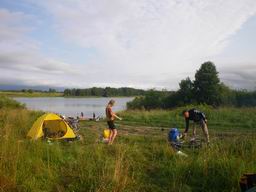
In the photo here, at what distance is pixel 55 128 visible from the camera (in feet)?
45.2

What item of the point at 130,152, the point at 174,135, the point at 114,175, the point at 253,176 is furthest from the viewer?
the point at 174,135

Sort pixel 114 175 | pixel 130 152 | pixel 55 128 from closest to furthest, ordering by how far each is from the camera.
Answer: pixel 114 175
pixel 130 152
pixel 55 128

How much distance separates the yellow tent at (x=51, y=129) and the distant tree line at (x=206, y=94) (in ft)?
112

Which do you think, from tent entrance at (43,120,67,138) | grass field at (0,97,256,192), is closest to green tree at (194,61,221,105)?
tent entrance at (43,120,67,138)

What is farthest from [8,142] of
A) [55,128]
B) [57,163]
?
[55,128]

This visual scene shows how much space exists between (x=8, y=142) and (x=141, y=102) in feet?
150

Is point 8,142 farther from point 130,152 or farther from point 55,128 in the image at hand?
point 55,128

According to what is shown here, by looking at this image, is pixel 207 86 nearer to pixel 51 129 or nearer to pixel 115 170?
pixel 51 129

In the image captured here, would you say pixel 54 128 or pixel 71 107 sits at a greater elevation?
pixel 54 128

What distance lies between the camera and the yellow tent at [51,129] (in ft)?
40.6

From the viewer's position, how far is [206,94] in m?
47.6

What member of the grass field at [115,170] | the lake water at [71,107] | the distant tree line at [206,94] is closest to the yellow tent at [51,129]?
the grass field at [115,170]

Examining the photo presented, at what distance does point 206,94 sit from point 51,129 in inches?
1445

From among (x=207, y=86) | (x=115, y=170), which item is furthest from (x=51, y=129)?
(x=207, y=86)
